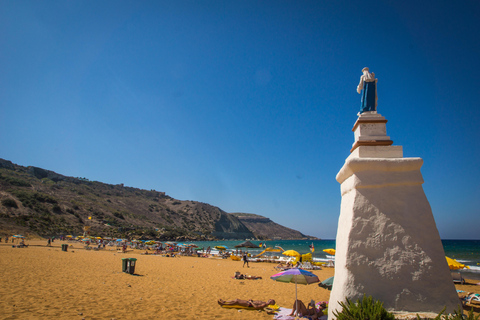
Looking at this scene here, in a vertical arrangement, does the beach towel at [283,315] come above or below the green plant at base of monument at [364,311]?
below

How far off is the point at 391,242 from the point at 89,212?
63.4 m

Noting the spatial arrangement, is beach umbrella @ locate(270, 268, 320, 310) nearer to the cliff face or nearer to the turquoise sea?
the turquoise sea

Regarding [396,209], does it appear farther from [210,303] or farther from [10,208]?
[10,208]

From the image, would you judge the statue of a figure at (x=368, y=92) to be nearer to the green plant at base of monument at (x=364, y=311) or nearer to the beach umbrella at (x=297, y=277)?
the green plant at base of monument at (x=364, y=311)

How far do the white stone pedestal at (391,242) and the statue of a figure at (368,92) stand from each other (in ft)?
3.35

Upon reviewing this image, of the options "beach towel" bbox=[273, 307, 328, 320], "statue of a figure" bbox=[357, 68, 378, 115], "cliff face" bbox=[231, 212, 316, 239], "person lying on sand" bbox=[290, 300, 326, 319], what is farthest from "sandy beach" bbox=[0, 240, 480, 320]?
"cliff face" bbox=[231, 212, 316, 239]

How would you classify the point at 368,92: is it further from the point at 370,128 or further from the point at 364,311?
the point at 364,311

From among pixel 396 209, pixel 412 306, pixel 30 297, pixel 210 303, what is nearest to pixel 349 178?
pixel 396 209

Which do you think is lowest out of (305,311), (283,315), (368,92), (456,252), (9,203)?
(456,252)

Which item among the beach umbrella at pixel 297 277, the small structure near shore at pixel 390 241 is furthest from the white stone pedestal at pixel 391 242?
the beach umbrella at pixel 297 277

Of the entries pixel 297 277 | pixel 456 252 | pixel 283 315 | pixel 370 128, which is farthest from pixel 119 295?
pixel 456 252

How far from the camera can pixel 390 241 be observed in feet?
13.2

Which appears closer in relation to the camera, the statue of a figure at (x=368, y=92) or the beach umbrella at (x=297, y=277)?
the statue of a figure at (x=368, y=92)

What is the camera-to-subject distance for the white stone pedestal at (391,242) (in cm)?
378
